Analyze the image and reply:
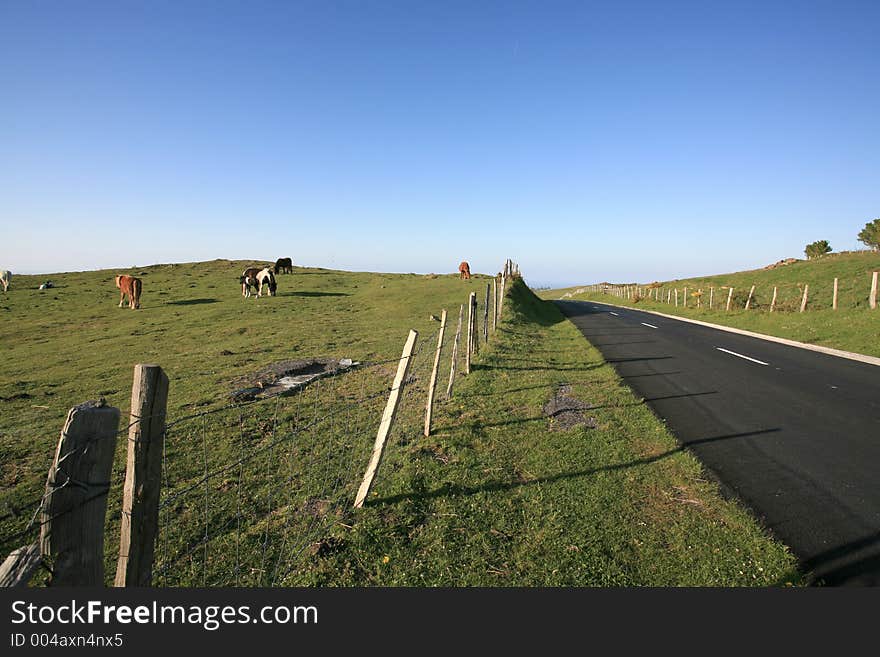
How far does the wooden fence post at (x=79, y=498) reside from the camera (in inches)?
94.8

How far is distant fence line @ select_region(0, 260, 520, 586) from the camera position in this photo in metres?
2.48

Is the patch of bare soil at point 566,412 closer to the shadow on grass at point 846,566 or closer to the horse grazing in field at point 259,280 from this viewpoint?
the shadow on grass at point 846,566

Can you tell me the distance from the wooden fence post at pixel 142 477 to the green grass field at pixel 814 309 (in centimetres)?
2100

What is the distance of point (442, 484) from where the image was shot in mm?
6410

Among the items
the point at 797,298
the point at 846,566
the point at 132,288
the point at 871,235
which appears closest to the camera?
the point at 846,566

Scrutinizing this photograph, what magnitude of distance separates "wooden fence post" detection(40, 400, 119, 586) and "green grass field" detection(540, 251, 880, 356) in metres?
21.3

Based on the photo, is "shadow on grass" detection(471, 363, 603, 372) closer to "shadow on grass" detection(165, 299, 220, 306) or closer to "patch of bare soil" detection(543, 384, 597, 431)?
"patch of bare soil" detection(543, 384, 597, 431)

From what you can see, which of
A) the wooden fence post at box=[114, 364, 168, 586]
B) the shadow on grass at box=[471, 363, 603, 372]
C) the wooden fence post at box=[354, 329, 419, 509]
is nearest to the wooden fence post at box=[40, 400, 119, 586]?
the wooden fence post at box=[114, 364, 168, 586]

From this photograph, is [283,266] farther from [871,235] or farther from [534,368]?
[871,235]

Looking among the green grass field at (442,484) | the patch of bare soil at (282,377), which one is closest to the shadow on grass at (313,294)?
the green grass field at (442,484)

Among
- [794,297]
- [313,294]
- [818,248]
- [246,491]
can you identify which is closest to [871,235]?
[818,248]

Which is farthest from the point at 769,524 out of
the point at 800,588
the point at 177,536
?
the point at 177,536

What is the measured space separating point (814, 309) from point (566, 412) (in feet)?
84.5

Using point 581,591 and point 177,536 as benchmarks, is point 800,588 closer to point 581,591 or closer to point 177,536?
point 581,591
